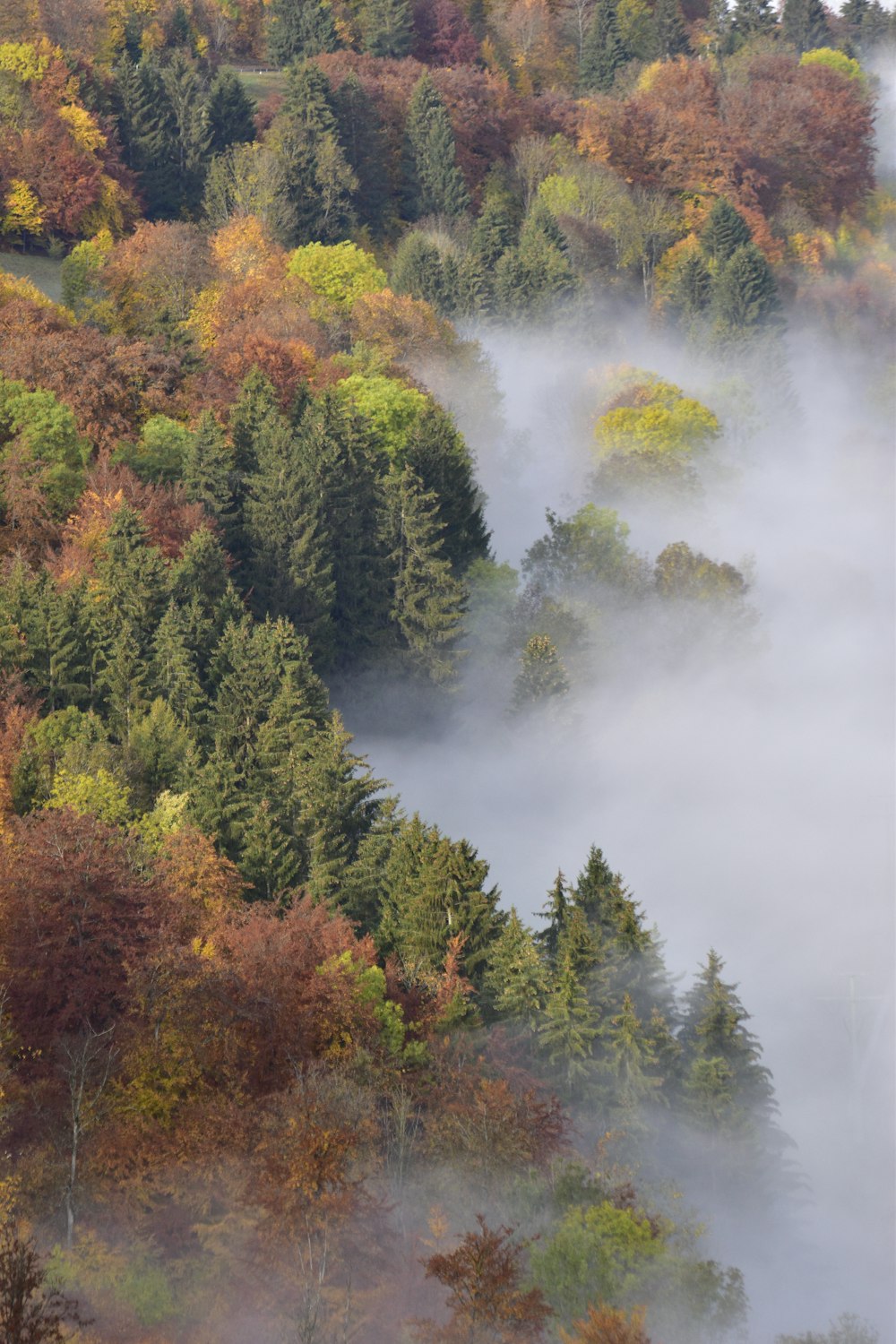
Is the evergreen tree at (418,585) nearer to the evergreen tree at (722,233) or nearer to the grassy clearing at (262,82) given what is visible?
the evergreen tree at (722,233)

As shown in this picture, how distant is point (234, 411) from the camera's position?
94562 mm

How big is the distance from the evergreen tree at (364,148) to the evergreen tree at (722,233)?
84.6 ft

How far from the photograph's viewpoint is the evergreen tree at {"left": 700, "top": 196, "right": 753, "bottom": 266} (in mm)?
146500

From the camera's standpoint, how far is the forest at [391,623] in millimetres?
48938

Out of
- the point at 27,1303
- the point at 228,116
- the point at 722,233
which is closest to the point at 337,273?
the point at 228,116

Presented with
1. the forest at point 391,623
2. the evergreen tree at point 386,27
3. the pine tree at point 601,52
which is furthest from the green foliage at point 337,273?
the pine tree at point 601,52

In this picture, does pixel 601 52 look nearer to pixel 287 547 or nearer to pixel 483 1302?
pixel 287 547

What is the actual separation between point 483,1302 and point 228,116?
105543 millimetres

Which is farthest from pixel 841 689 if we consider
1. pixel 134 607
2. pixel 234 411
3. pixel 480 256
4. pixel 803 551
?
pixel 134 607

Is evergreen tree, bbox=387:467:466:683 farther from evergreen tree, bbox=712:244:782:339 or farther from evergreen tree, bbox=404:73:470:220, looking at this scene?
evergreen tree, bbox=712:244:782:339

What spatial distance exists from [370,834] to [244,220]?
2546 inches

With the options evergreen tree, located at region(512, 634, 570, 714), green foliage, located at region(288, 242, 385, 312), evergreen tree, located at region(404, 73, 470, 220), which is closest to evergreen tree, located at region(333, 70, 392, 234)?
evergreen tree, located at region(404, 73, 470, 220)

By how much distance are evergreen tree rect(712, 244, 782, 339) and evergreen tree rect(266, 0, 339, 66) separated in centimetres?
3842

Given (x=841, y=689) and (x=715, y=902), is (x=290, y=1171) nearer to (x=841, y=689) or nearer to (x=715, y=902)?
(x=715, y=902)
